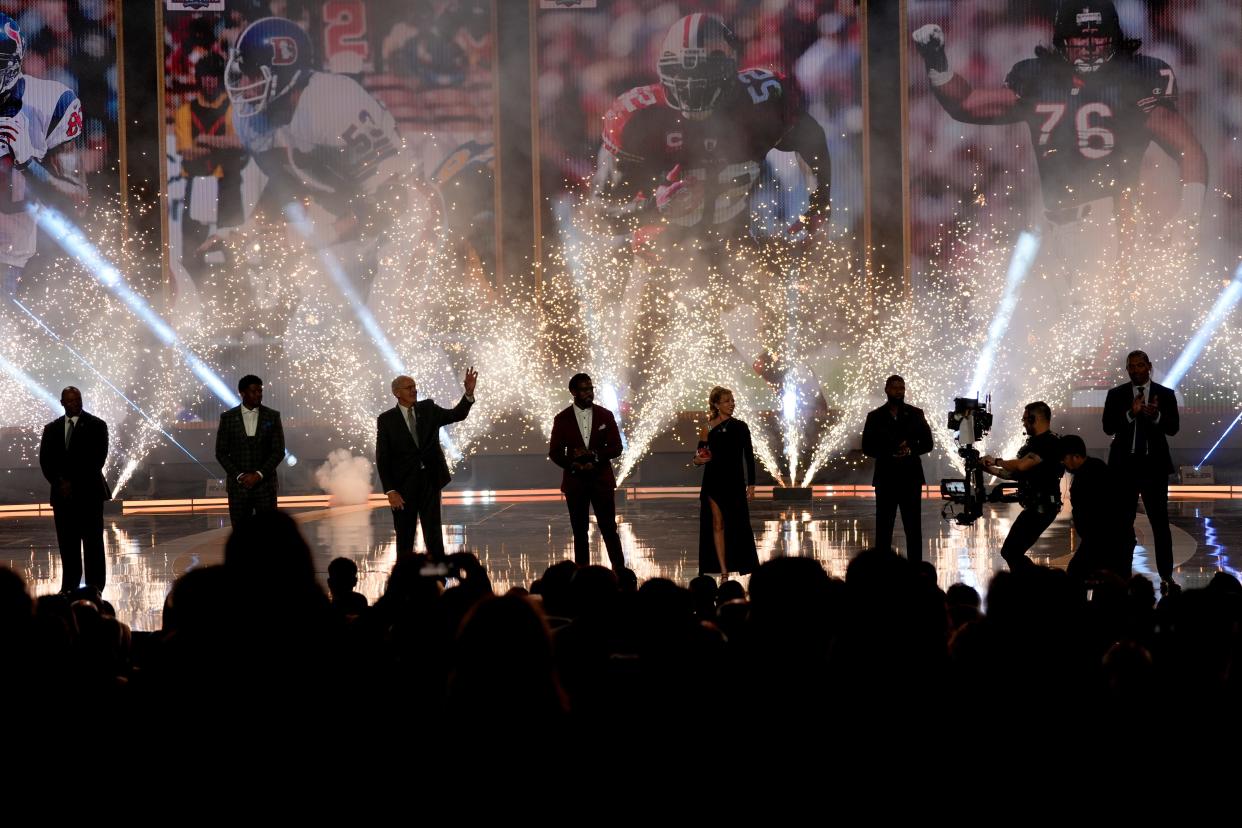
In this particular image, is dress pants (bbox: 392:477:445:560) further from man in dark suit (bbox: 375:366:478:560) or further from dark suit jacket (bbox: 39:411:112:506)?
dark suit jacket (bbox: 39:411:112:506)

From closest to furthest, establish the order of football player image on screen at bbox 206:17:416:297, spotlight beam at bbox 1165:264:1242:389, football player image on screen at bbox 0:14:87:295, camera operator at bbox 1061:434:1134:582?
camera operator at bbox 1061:434:1134:582, spotlight beam at bbox 1165:264:1242:389, football player image on screen at bbox 0:14:87:295, football player image on screen at bbox 206:17:416:297

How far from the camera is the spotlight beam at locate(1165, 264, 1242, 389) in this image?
2009cm

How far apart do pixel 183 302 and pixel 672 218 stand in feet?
29.2

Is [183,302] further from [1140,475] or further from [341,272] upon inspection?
[1140,475]

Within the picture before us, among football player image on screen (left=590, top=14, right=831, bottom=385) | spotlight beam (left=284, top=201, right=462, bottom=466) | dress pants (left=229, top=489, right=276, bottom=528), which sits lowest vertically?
dress pants (left=229, top=489, right=276, bottom=528)

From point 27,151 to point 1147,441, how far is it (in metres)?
19.5

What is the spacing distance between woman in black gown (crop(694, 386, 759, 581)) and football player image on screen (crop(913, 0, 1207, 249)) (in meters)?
14.8

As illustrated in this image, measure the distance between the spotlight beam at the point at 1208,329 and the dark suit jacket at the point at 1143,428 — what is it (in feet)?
46.0

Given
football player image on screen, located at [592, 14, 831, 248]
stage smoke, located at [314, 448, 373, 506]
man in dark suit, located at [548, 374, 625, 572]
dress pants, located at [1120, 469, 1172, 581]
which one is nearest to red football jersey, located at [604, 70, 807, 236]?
football player image on screen, located at [592, 14, 831, 248]

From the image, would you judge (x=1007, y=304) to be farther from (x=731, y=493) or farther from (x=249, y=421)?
(x=249, y=421)

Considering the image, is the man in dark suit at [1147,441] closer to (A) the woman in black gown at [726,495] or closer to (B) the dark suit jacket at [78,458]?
(A) the woman in black gown at [726,495]

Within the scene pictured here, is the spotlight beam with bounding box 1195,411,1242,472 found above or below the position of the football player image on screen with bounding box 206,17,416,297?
below

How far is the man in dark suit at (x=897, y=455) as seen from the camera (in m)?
8.05

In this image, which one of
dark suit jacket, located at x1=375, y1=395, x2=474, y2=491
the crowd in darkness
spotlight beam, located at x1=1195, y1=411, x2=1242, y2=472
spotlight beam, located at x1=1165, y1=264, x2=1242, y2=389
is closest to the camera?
the crowd in darkness
